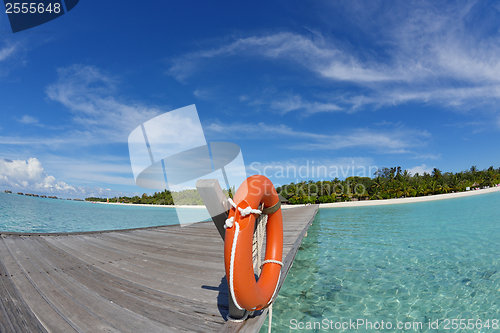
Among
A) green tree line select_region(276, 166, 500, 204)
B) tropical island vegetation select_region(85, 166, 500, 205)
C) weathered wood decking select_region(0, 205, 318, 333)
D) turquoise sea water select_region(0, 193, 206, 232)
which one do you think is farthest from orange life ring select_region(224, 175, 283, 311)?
green tree line select_region(276, 166, 500, 204)

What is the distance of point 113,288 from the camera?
2.71m

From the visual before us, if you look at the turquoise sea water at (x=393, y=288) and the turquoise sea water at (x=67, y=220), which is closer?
the turquoise sea water at (x=393, y=288)

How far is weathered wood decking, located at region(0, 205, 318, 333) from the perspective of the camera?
6.51ft

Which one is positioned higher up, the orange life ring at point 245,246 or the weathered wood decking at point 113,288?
the orange life ring at point 245,246

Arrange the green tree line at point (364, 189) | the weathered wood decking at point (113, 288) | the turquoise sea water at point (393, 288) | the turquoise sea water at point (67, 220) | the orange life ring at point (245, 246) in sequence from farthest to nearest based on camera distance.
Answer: the green tree line at point (364, 189) < the turquoise sea water at point (67, 220) < the turquoise sea water at point (393, 288) < the weathered wood decking at point (113, 288) < the orange life ring at point (245, 246)

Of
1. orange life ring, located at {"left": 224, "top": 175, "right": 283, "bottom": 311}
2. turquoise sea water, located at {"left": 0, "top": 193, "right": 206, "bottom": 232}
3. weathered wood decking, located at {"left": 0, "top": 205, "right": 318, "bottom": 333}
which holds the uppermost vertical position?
orange life ring, located at {"left": 224, "top": 175, "right": 283, "bottom": 311}

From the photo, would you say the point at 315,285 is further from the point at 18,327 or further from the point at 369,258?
the point at 18,327

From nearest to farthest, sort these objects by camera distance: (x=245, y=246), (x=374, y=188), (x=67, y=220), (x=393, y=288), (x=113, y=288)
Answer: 1. (x=245, y=246)
2. (x=113, y=288)
3. (x=393, y=288)
4. (x=67, y=220)
5. (x=374, y=188)

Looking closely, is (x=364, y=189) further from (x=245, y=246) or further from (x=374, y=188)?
(x=245, y=246)

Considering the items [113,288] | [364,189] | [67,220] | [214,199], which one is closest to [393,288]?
[214,199]

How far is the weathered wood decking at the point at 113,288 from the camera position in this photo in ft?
6.51

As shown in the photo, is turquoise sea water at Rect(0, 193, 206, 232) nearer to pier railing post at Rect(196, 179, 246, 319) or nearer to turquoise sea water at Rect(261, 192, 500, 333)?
turquoise sea water at Rect(261, 192, 500, 333)

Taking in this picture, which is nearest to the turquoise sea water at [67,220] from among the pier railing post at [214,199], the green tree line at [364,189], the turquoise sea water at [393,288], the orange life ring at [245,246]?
the turquoise sea water at [393,288]

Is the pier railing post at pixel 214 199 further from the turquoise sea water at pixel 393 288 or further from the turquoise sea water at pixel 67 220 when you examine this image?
the turquoise sea water at pixel 67 220
